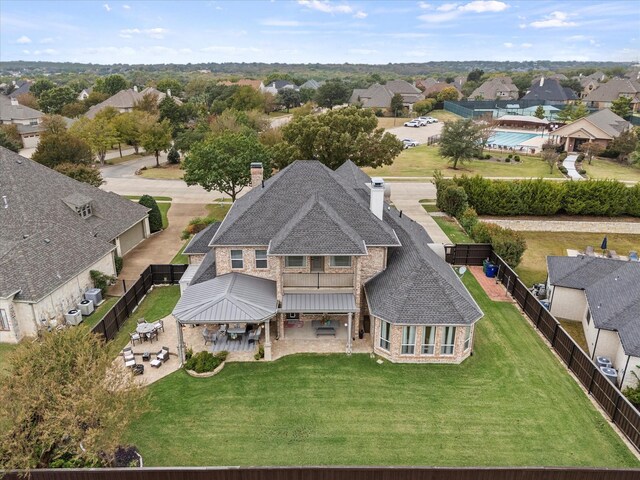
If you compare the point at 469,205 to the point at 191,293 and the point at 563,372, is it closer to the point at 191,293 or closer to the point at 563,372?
the point at 563,372

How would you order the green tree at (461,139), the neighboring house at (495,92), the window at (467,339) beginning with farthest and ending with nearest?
the neighboring house at (495,92) → the green tree at (461,139) → the window at (467,339)

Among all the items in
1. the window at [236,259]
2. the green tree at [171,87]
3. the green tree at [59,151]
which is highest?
the green tree at [171,87]

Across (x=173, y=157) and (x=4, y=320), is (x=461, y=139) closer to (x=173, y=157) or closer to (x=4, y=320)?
(x=173, y=157)

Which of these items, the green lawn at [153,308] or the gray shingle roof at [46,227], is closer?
the gray shingle roof at [46,227]

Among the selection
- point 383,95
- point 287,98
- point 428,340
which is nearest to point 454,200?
point 428,340

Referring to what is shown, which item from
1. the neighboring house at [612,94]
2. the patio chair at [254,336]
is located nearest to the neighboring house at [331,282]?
the patio chair at [254,336]

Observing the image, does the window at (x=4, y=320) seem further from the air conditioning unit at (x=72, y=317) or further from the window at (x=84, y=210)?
the window at (x=84, y=210)

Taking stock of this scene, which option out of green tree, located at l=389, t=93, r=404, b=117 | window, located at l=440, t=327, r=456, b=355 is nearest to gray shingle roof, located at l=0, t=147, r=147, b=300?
window, located at l=440, t=327, r=456, b=355
